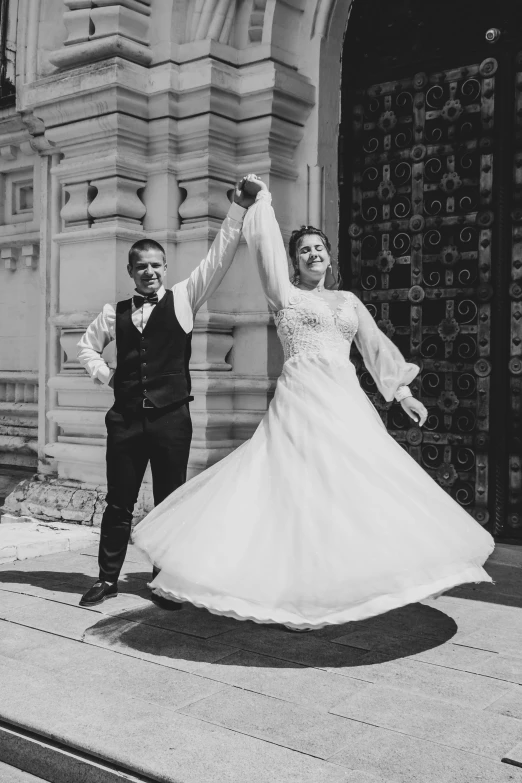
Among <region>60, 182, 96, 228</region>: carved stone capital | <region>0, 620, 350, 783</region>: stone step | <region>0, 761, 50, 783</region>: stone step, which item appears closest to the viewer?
<region>0, 620, 350, 783</region>: stone step

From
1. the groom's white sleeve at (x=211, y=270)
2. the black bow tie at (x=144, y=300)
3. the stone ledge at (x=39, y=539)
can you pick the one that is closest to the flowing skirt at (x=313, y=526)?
the groom's white sleeve at (x=211, y=270)

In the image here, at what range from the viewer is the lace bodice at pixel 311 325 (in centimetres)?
415

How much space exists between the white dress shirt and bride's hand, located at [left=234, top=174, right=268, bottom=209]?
0.11ft

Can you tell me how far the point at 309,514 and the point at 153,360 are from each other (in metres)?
1.23

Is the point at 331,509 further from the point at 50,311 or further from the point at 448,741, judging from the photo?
the point at 50,311

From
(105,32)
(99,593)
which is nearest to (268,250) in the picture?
(99,593)

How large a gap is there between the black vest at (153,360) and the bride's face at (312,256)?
67cm

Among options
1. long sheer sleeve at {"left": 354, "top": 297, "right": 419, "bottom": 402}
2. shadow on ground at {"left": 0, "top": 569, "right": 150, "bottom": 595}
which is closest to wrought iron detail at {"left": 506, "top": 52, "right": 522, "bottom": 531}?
long sheer sleeve at {"left": 354, "top": 297, "right": 419, "bottom": 402}

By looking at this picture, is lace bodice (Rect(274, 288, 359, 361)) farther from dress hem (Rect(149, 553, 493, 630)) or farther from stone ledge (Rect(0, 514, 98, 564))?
stone ledge (Rect(0, 514, 98, 564))

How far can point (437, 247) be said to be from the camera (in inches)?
232

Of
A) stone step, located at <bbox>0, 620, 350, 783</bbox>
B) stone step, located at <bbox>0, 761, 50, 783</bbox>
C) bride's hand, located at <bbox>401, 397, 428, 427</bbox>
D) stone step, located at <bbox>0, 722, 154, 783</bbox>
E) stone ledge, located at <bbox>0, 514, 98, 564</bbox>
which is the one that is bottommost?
stone step, located at <bbox>0, 761, 50, 783</bbox>

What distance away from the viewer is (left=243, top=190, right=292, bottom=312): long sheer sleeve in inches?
163

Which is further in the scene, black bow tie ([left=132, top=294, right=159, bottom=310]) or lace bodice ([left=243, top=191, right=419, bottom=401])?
black bow tie ([left=132, top=294, right=159, bottom=310])

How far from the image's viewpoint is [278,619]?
11.0 feet
